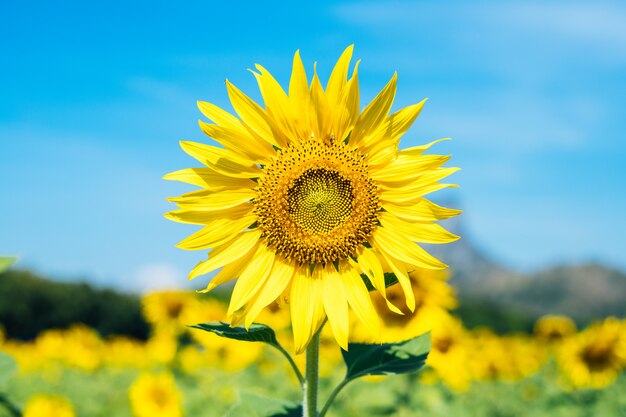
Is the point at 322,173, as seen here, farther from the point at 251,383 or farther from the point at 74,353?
the point at 74,353

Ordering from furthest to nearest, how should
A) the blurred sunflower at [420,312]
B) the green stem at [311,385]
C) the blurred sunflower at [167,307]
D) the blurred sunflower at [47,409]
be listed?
the blurred sunflower at [167,307] → the blurred sunflower at [420,312] → the blurred sunflower at [47,409] → the green stem at [311,385]

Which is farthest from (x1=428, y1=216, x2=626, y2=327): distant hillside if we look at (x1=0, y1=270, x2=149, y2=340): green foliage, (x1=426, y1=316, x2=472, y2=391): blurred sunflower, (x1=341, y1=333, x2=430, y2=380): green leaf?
(x1=341, y1=333, x2=430, y2=380): green leaf

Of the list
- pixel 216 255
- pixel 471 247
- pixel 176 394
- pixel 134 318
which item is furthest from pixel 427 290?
pixel 471 247

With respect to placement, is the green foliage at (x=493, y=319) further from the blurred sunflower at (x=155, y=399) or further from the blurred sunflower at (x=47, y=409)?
the blurred sunflower at (x=47, y=409)

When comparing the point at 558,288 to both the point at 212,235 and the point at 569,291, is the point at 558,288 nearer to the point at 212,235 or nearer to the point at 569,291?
the point at 569,291

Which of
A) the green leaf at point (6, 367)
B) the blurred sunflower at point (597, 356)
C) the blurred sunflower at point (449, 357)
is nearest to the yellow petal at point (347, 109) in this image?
the green leaf at point (6, 367)

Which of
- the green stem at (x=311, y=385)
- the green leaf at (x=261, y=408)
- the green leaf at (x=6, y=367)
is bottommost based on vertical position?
the green leaf at (x=6, y=367)
